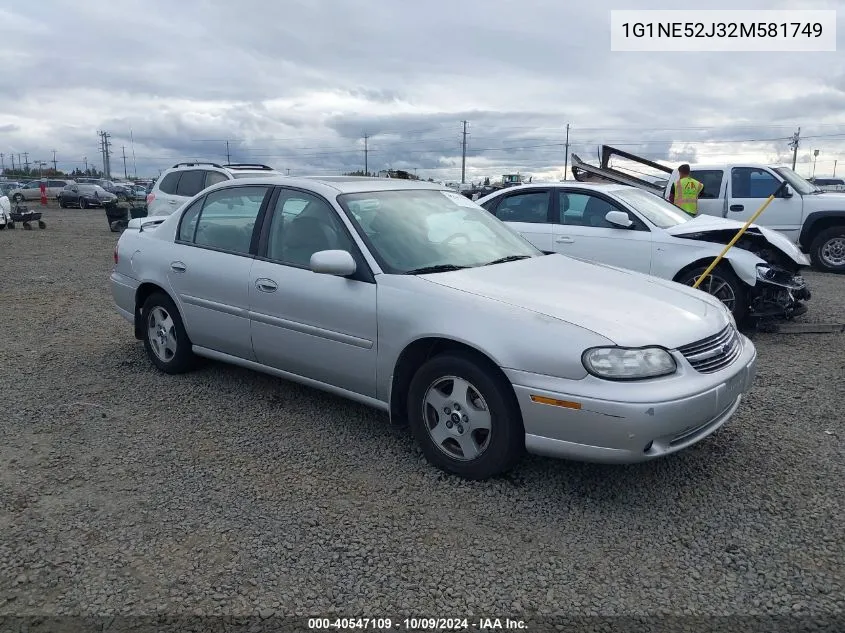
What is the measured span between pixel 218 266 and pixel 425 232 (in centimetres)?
150

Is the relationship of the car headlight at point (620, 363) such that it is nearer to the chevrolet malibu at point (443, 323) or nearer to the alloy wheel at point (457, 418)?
the chevrolet malibu at point (443, 323)

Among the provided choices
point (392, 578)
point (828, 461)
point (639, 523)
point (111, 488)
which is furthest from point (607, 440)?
point (111, 488)

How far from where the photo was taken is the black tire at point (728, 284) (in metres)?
6.65

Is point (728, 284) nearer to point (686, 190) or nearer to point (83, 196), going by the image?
point (686, 190)

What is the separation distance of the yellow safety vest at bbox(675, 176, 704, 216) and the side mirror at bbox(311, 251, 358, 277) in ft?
25.2

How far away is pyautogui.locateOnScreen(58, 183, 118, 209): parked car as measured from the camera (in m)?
36.8

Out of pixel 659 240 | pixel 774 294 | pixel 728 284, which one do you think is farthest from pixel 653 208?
pixel 774 294

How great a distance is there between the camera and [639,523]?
3182 millimetres

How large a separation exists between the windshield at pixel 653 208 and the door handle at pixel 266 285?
4399 mm

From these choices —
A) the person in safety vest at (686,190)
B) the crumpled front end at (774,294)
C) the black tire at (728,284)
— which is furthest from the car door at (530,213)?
the person in safety vest at (686,190)

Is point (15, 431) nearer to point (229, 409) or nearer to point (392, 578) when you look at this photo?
point (229, 409)

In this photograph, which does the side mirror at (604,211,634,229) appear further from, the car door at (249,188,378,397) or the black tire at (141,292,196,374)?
the black tire at (141,292,196,374)

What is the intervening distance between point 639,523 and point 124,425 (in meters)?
3.10

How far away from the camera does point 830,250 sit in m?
11.2
